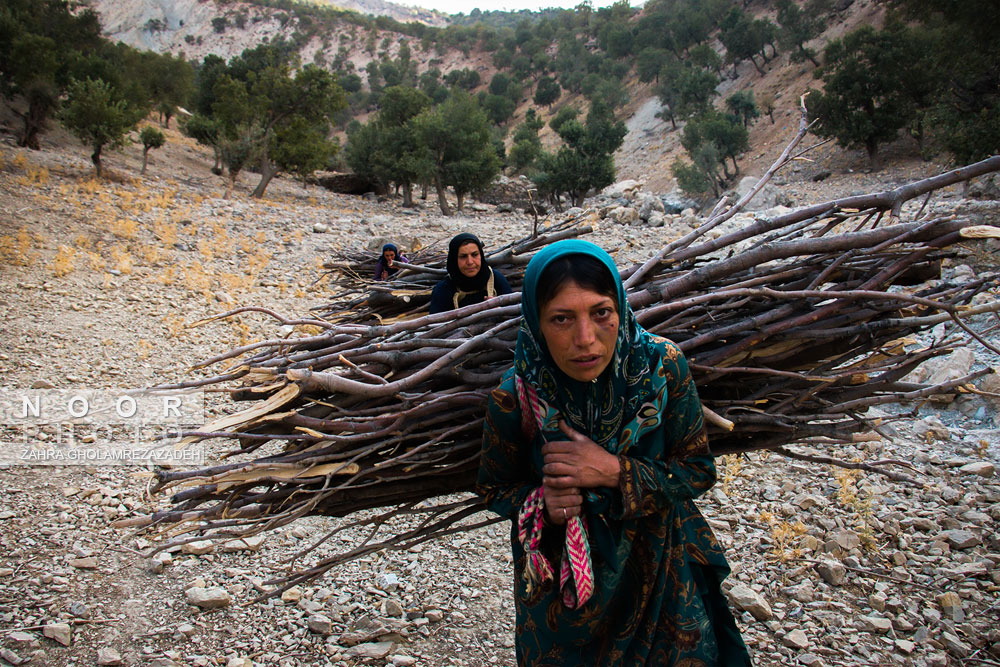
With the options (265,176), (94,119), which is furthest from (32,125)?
(265,176)

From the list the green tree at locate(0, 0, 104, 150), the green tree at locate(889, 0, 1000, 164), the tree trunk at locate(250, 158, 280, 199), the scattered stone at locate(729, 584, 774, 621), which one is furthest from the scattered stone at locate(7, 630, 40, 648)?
the green tree at locate(0, 0, 104, 150)

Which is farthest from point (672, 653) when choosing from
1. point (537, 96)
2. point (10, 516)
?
point (537, 96)

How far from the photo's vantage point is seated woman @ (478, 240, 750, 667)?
1.12 meters

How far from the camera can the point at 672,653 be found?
126 cm

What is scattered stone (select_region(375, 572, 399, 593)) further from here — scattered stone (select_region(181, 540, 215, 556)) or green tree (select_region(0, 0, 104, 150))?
green tree (select_region(0, 0, 104, 150))

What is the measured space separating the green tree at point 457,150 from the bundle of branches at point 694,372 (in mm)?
19334

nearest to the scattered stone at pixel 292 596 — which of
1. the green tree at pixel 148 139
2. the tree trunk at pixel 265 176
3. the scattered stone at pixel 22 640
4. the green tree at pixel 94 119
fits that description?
the scattered stone at pixel 22 640

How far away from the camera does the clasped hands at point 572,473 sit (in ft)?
3.69

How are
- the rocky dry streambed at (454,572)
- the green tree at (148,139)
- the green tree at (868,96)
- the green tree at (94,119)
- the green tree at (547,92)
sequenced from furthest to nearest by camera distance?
the green tree at (547,92)
the green tree at (868,96)
the green tree at (148,139)
the green tree at (94,119)
the rocky dry streambed at (454,572)

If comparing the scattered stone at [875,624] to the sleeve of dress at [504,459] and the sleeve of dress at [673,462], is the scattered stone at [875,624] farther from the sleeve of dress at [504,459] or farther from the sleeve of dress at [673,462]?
the sleeve of dress at [504,459]

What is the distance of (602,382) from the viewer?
3.86ft

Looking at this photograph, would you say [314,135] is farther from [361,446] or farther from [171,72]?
[361,446]

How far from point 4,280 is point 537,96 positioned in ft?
142

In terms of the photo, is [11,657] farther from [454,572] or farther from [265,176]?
[265,176]
